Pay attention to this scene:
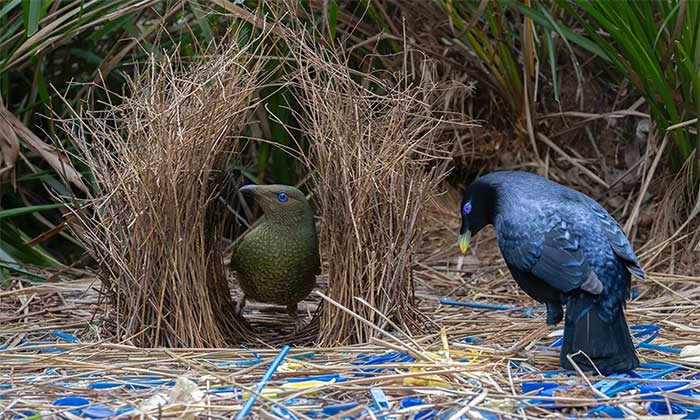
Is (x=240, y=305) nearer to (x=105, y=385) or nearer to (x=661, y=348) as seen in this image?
(x=105, y=385)

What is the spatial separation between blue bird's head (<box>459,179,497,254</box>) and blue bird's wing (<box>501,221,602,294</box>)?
27 cm

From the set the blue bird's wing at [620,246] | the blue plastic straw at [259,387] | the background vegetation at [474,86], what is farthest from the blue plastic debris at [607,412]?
the background vegetation at [474,86]

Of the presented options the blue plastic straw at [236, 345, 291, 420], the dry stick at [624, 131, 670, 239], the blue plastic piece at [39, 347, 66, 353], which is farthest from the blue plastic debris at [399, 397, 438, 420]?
the dry stick at [624, 131, 670, 239]

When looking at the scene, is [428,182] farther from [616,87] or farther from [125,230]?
[616,87]

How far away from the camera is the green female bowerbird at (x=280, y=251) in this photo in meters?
3.70

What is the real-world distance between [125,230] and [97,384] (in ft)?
2.27

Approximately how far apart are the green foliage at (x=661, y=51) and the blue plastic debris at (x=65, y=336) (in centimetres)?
238

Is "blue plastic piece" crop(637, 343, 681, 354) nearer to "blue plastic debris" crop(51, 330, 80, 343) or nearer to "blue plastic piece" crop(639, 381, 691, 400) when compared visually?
"blue plastic piece" crop(639, 381, 691, 400)

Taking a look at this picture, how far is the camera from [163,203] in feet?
10.8

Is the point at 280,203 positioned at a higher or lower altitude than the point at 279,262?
higher

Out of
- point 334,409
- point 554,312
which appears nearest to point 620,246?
point 554,312

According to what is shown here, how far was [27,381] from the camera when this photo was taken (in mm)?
2869

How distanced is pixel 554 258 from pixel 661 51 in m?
1.65

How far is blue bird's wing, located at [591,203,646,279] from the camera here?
10.3 ft
